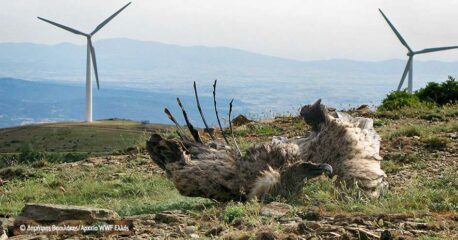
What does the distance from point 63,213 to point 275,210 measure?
7.14 feet

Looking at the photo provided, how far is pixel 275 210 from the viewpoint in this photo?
7516 mm

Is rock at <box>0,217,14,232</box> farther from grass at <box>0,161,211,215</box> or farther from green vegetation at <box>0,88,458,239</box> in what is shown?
grass at <box>0,161,211,215</box>

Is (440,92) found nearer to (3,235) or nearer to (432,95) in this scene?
(432,95)

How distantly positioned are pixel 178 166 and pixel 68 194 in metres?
3.45

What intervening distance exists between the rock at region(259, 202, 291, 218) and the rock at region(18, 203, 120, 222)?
4.94 feet

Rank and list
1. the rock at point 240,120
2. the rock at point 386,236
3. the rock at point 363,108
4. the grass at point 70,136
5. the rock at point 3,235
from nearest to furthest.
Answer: the rock at point 386,236
the rock at point 3,235
the rock at point 240,120
the rock at point 363,108
the grass at point 70,136

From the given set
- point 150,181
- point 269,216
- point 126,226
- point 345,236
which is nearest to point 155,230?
point 126,226

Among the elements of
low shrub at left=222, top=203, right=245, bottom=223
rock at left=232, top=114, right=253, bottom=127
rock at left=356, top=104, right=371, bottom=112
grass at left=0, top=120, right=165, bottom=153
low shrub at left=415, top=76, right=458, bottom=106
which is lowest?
grass at left=0, top=120, right=165, bottom=153

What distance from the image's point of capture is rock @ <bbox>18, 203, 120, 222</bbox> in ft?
23.8

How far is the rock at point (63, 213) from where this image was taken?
7242 mm

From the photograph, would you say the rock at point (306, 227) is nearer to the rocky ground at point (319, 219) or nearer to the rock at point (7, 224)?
the rocky ground at point (319, 219)

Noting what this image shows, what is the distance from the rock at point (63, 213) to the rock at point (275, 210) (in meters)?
1.51

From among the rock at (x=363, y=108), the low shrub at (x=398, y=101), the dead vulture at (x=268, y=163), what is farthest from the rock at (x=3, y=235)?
the low shrub at (x=398, y=101)

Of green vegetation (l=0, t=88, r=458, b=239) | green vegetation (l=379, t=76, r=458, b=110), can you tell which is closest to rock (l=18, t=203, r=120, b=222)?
green vegetation (l=0, t=88, r=458, b=239)
